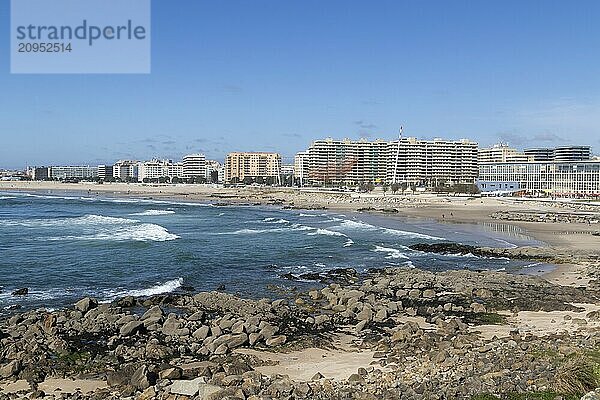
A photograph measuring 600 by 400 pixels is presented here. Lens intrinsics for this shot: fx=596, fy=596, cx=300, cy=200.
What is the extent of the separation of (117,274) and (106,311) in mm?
7918

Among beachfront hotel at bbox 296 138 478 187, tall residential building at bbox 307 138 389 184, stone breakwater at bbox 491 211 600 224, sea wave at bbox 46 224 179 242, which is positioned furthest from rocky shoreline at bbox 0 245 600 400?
tall residential building at bbox 307 138 389 184

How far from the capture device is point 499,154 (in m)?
170

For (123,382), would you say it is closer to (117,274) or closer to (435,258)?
(117,274)

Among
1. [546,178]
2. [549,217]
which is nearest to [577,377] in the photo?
[549,217]

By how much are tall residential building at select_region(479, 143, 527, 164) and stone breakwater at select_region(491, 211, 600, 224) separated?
3627 inches

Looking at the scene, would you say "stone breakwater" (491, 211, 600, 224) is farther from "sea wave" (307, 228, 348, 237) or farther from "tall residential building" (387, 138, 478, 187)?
"tall residential building" (387, 138, 478, 187)

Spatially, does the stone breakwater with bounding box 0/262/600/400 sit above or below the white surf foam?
below

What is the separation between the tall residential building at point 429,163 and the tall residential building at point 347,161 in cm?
490

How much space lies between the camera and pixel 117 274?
25.5 meters

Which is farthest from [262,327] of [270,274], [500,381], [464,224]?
[464,224]

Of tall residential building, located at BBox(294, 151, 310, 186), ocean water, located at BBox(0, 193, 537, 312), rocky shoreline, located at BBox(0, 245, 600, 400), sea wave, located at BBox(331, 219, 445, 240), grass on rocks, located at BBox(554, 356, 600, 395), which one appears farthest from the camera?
tall residential building, located at BBox(294, 151, 310, 186)

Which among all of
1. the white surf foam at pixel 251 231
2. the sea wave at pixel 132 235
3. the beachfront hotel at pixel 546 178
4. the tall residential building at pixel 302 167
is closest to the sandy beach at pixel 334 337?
the sea wave at pixel 132 235

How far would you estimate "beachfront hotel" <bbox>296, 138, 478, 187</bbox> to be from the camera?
150375mm

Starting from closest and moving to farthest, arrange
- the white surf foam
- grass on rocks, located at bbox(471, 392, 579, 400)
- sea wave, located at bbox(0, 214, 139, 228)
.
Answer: grass on rocks, located at bbox(471, 392, 579, 400) → the white surf foam → sea wave, located at bbox(0, 214, 139, 228)
